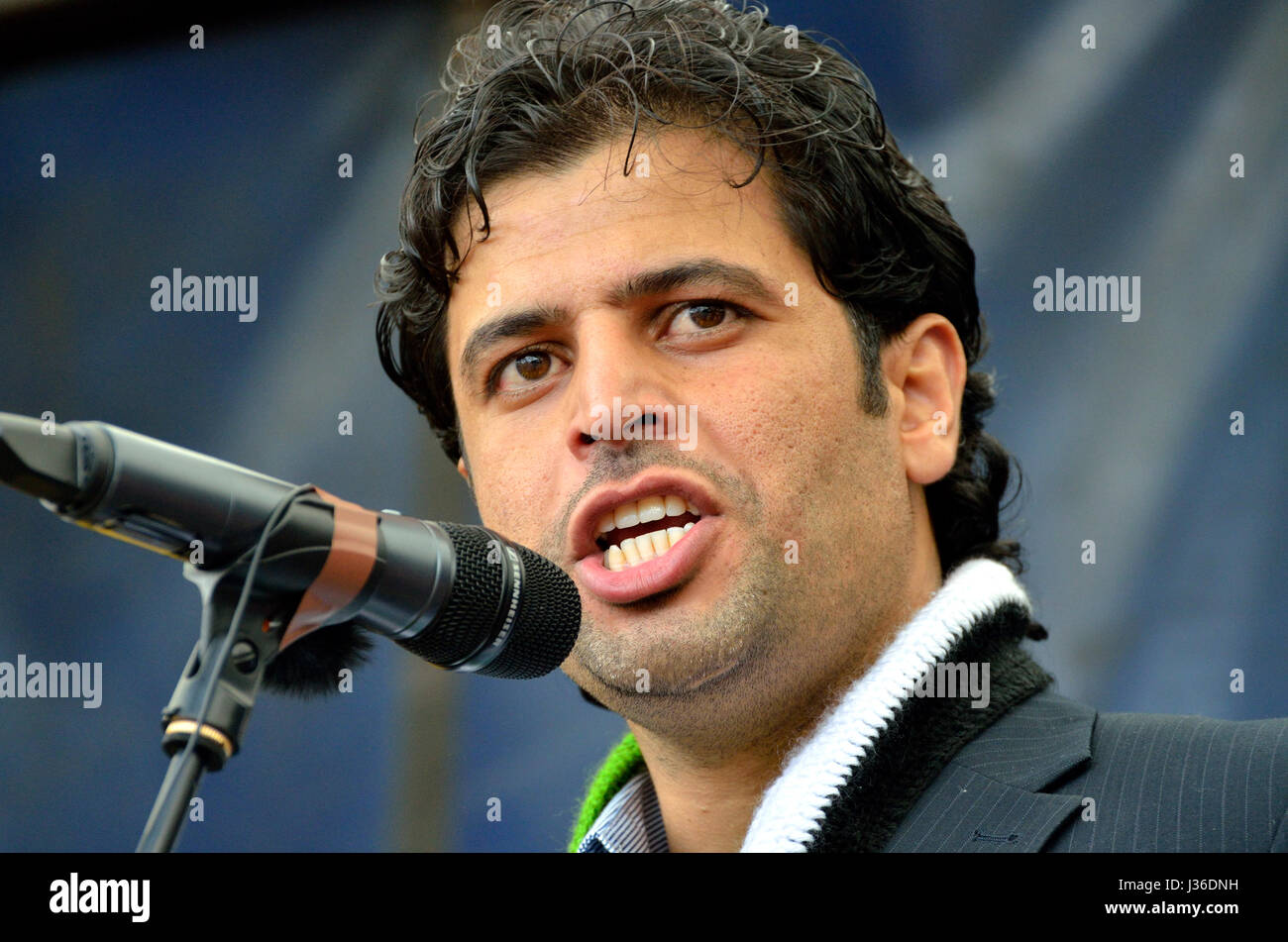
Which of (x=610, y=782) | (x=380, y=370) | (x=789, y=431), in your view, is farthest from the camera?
(x=380, y=370)

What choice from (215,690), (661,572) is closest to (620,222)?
(661,572)

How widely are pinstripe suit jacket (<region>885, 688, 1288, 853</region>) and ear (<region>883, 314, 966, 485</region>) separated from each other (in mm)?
432

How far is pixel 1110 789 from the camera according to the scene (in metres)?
1.49

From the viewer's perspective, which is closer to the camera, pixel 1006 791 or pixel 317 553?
pixel 317 553

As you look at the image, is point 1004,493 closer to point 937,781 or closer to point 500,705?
point 937,781

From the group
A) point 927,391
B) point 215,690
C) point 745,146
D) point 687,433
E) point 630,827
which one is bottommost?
point 630,827

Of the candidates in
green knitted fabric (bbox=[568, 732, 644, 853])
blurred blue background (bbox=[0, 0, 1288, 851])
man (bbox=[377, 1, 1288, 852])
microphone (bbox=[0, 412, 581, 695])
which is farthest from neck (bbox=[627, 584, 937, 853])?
blurred blue background (bbox=[0, 0, 1288, 851])

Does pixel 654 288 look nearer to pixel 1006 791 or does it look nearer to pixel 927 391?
pixel 927 391

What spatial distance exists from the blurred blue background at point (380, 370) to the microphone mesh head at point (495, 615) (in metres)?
1.57

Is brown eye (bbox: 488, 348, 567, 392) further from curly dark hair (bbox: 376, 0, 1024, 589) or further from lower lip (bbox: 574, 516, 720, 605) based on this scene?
lower lip (bbox: 574, 516, 720, 605)

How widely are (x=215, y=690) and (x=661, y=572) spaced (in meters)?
0.75

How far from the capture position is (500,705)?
290cm

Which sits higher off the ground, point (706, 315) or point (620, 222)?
point (620, 222)

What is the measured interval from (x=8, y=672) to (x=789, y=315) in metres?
2.25
